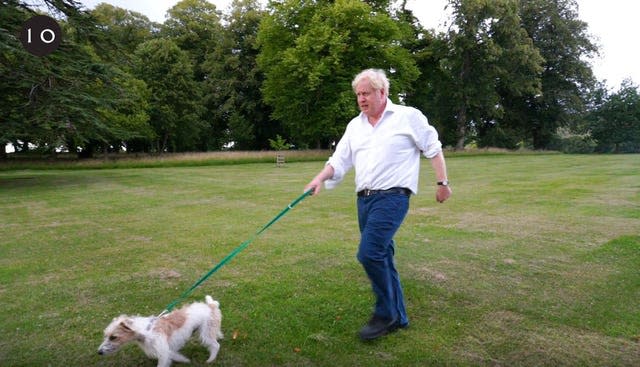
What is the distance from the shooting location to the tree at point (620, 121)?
44625mm

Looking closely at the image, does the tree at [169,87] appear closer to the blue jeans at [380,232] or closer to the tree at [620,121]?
the blue jeans at [380,232]

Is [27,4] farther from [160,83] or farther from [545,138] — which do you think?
[545,138]

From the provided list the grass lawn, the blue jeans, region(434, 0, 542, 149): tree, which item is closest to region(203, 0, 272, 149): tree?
region(434, 0, 542, 149): tree

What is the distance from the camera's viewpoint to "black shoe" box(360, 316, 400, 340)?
12.5 feet

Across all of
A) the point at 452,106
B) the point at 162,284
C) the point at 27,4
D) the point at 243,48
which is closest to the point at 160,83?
the point at 243,48

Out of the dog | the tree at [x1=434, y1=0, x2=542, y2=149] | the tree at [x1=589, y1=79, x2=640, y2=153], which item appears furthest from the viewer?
the tree at [x1=589, y1=79, x2=640, y2=153]

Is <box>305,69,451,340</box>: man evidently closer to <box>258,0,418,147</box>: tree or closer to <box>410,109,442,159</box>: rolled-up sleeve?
<box>410,109,442,159</box>: rolled-up sleeve

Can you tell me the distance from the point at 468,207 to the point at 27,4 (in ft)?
62.6

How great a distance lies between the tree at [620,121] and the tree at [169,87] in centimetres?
4167

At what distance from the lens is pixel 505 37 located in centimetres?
3856

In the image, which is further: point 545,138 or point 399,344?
point 545,138

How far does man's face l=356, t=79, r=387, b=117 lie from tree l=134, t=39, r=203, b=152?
3665cm

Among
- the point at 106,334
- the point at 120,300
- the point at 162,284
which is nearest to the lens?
the point at 106,334

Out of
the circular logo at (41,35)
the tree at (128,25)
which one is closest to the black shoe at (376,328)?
the circular logo at (41,35)
